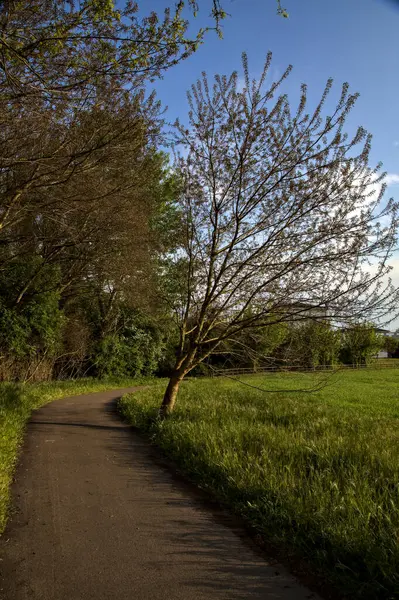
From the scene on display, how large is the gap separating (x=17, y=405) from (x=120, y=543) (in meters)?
8.44

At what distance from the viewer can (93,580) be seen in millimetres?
3398

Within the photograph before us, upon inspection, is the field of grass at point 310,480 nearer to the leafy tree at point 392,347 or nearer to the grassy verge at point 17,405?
the grassy verge at point 17,405

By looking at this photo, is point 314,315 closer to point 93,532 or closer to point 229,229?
point 229,229

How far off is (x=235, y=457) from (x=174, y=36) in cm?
550

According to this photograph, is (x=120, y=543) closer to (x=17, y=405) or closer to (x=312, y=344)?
(x=312, y=344)

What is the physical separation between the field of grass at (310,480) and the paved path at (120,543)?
15.0 inches

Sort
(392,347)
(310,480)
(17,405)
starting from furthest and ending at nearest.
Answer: (392,347), (17,405), (310,480)

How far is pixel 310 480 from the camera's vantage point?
5.29 meters

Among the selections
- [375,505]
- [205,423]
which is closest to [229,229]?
[205,423]

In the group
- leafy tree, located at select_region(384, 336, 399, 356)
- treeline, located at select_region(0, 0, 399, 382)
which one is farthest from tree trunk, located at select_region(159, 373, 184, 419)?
leafy tree, located at select_region(384, 336, 399, 356)

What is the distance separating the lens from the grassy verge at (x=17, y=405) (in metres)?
6.01

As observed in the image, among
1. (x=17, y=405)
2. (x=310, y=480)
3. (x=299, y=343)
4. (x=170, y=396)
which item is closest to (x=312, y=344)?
(x=299, y=343)

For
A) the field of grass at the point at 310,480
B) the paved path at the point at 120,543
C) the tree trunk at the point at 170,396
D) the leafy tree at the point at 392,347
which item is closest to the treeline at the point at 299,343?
the field of grass at the point at 310,480

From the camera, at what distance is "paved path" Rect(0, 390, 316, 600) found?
3.29 meters
